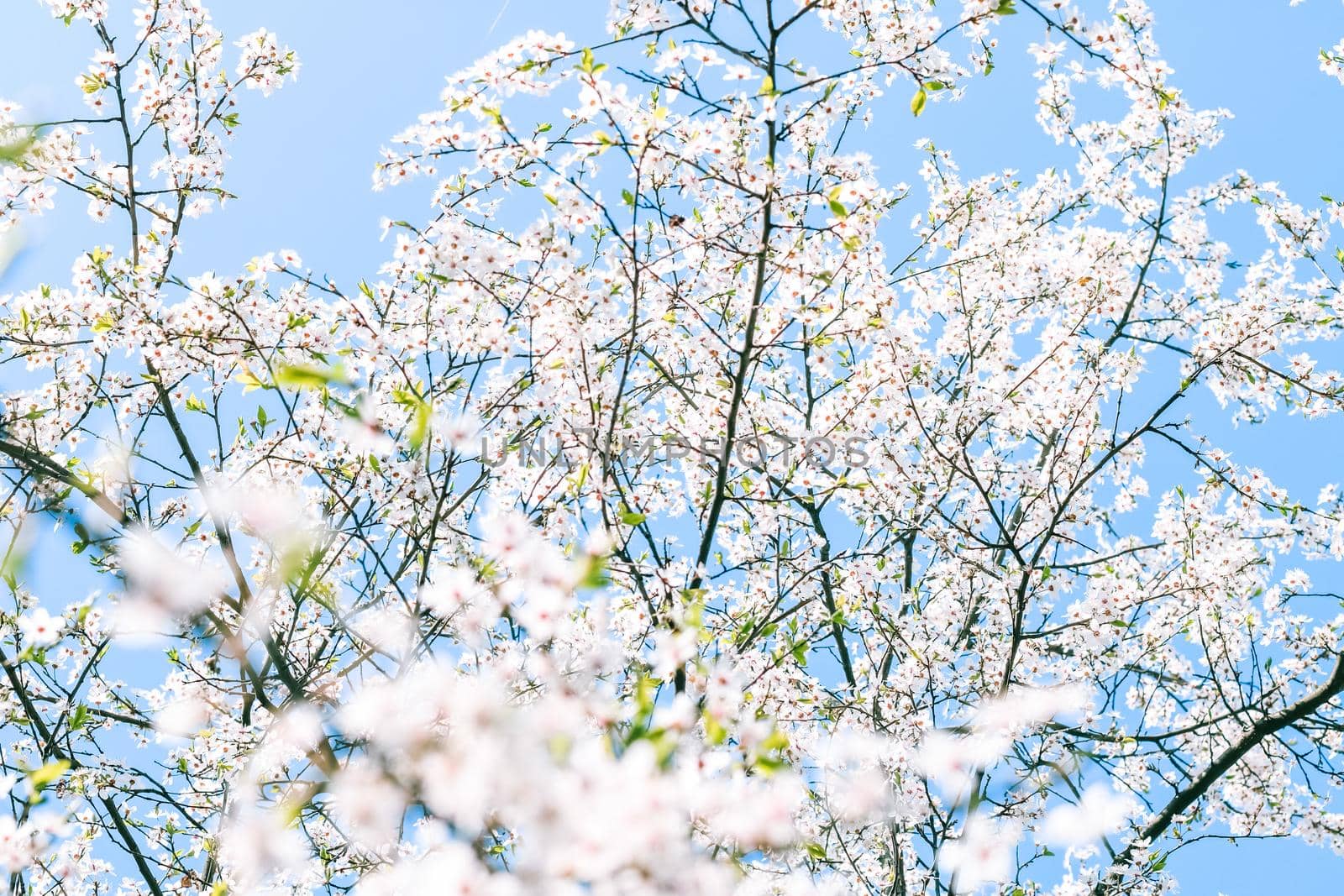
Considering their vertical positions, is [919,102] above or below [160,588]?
above

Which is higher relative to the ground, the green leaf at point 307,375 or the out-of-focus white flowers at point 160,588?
the green leaf at point 307,375

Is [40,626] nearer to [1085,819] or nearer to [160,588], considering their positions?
[160,588]

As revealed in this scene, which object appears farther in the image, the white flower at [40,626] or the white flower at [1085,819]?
the white flower at [40,626]

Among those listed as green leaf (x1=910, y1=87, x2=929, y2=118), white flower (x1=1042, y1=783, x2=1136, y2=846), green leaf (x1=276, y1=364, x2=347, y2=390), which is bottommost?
white flower (x1=1042, y1=783, x2=1136, y2=846)

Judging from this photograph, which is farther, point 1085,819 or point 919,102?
point 919,102

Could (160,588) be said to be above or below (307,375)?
below

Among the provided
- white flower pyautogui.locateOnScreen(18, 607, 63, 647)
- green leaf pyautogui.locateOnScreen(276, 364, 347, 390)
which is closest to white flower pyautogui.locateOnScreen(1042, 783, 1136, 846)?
green leaf pyautogui.locateOnScreen(276, 364, 347, 390)

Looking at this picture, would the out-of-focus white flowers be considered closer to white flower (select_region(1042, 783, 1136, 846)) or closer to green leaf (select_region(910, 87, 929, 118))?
white flower (select_region(1042, 783, 1136, 846))

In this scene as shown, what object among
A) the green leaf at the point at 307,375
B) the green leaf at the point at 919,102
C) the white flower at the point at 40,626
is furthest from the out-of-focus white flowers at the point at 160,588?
the green leaf at the point at 919,102

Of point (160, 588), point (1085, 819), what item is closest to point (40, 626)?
point (160, 588)

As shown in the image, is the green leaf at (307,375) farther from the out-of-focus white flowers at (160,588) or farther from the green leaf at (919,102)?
the green leaf at (919,102)

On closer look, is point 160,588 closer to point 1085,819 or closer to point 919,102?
point 1085,819

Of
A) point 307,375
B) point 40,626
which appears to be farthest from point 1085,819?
point 40,626

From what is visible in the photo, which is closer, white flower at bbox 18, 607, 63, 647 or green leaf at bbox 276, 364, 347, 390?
green leaf at bbox 276, 364, 347, 390
